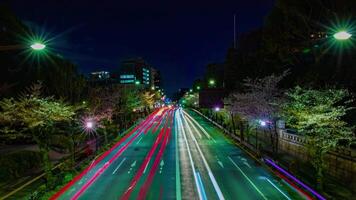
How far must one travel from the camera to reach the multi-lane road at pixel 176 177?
1838 centimetres

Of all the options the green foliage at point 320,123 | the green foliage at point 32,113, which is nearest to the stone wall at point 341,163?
the green foliage at point 320,123

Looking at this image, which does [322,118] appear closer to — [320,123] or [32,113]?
[320,123]

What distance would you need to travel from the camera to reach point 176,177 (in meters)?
22.4

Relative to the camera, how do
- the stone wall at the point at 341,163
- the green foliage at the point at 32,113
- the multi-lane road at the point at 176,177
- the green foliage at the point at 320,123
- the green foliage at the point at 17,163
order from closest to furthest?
the multi-lane road at the point at 176,177 → the green foliage at the point at 320,123 → the stone wall at the point at 341,163 → the green foliage at the point at 32,113 → the green foliage at the point at 17,163

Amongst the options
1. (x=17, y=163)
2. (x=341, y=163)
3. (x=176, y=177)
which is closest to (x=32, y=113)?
(x=17, y=163)

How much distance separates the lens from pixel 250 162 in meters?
27.8

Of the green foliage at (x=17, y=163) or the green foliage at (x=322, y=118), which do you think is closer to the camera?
the green foliage at (x=322, y=118)

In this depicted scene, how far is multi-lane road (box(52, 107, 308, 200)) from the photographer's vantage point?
18384 millimetres

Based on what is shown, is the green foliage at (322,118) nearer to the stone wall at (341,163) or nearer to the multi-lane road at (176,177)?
the stone wall at (341,163)

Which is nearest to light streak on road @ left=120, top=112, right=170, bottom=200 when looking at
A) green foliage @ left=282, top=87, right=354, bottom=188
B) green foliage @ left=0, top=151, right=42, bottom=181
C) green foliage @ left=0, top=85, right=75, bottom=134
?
green foliage @ left=0, top=85, right=75, bottom=134

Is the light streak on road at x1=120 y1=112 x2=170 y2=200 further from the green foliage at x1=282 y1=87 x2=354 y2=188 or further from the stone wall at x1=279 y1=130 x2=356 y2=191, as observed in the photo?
the stone wall at x1=279 y1=130 x2=356 y2=191

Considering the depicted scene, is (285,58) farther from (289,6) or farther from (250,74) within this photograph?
(250,74)

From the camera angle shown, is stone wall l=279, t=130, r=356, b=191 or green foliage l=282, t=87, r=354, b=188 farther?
stone wall l=279, t=130, r=356, b=191

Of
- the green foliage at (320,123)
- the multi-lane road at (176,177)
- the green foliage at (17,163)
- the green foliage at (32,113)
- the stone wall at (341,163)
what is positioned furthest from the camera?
the green foliage at (17,163)
